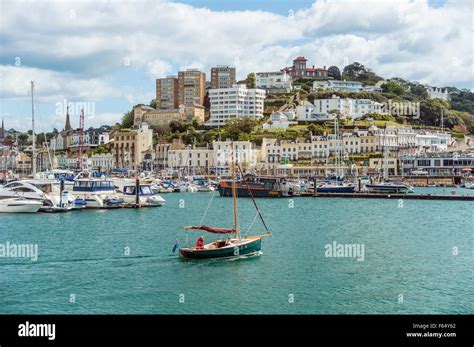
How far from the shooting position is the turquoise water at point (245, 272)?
1958 centimetres

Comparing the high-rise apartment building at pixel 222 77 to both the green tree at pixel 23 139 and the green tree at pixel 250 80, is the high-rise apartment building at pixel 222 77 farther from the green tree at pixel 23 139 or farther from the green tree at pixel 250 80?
the green tree at pixel 23 139

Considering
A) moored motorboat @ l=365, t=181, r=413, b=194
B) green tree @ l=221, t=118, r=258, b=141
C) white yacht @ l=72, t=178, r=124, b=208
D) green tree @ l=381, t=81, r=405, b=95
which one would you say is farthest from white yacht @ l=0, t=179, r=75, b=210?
green tree @ l=381, t=81, r=405, b=95

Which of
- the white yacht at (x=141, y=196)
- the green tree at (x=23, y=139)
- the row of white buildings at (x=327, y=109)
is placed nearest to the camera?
the white yacht at (x=141, y=196)

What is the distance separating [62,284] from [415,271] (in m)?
13.7

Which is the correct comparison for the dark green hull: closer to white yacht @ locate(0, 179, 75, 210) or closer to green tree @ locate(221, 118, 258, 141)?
white yacht @ locate(0, 179, 75, 210)

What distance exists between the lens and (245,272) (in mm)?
23859

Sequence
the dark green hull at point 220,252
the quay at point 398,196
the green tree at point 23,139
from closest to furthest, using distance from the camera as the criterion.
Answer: the dark green hull at point 220,252
the quay at point 398,196
the green tree at point 23,139

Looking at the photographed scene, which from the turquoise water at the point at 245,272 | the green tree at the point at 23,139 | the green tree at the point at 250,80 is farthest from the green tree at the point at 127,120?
the turquoise water at the point at 245,272

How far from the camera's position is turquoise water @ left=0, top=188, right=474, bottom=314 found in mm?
19578

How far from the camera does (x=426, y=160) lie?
10019cm

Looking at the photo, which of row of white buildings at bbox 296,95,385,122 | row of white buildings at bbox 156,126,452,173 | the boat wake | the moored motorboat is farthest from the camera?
row of white buildings at bbox 296,95,385,122

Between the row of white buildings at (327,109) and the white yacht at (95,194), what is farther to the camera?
the row of white buildings at (327,109)

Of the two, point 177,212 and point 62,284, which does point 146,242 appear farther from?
point 177,212

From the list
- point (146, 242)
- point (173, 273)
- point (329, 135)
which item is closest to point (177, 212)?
point (146, 242)
